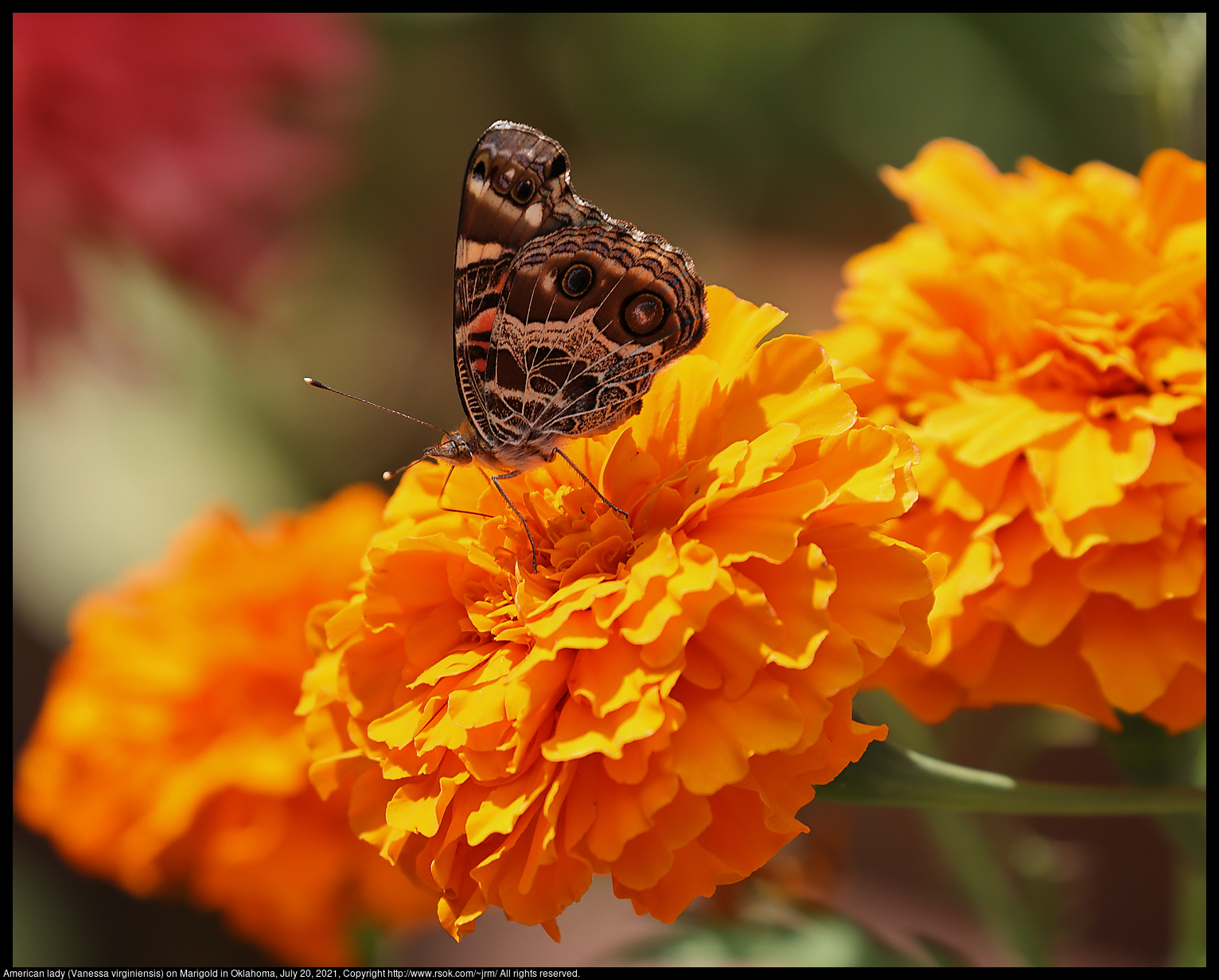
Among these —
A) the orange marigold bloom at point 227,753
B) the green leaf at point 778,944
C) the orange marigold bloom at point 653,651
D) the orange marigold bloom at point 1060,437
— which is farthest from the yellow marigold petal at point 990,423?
the orange marigold bloom at point 227,753

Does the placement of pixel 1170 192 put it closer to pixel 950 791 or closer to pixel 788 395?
pixel 788 395

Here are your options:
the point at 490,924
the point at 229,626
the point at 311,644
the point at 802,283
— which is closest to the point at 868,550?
the point at 311,644

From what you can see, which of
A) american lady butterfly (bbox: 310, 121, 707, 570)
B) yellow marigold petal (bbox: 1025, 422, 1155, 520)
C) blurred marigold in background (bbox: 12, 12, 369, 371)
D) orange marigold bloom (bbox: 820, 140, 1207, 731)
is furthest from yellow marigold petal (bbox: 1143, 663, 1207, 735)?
blurred marigold in background (bbox: 12, 12, 369, 371)

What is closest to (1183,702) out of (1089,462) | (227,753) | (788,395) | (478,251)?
(1089,462)

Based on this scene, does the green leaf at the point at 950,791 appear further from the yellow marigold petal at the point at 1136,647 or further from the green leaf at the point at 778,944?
the green leaf at the point at 778,944

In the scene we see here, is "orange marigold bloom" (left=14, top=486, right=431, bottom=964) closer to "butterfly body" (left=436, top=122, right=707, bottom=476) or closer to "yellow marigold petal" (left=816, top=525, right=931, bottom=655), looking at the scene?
"butterfly body" (left=436, top=122, right=707, bottom=476)
